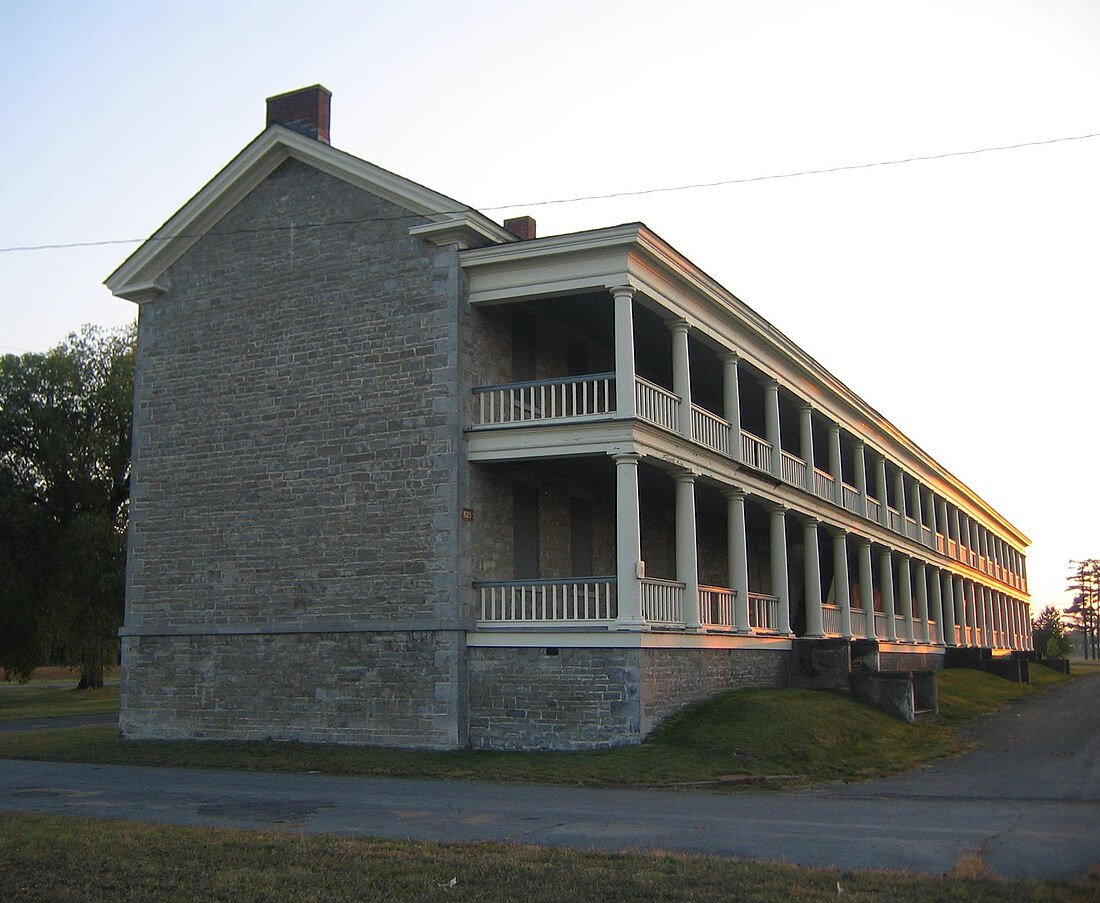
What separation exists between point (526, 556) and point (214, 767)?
6.52 metres

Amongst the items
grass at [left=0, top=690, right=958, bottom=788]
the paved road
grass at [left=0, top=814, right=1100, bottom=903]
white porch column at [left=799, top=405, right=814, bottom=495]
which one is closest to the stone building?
grass at [left=0, top=690, right=958, bottom=788]

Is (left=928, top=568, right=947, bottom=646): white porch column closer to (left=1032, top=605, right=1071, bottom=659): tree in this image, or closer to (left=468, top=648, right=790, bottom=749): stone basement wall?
(left=1032, top=605, right=1071, bottom=659): tree

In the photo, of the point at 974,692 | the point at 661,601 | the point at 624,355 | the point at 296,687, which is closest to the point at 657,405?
the point at 624,355

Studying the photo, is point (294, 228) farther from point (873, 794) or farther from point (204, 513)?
point (873, 794)

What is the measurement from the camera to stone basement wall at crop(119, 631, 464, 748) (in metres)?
18.5

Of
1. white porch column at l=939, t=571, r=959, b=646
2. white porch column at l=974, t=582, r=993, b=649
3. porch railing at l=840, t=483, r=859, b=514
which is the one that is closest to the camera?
porch railing at l=840, t=483, r=859, b=514

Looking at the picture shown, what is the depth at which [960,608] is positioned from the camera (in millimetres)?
48250

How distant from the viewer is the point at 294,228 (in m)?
21.5

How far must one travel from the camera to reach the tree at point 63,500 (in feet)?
115

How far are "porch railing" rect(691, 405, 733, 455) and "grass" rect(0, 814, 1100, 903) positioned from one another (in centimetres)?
1274

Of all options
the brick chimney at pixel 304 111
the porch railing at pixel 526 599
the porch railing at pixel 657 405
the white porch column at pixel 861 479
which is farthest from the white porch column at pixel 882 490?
the brick chimney at pixel 304 111

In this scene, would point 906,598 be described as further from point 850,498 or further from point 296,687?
point 296,687

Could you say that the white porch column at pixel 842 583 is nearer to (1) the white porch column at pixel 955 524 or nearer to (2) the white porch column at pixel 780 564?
(2) the white porch column at pixel 780 564

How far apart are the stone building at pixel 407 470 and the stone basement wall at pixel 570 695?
0.13 ft
